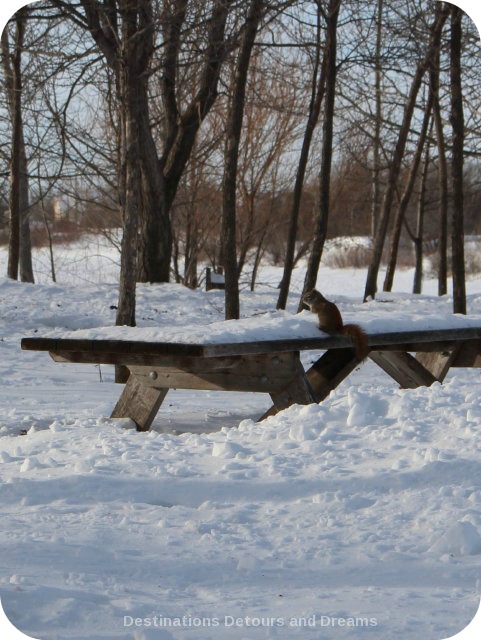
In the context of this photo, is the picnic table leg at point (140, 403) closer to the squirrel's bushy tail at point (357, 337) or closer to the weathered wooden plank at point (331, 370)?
the weathered wooden plank at point (331, 370)

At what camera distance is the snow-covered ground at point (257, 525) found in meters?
2.95

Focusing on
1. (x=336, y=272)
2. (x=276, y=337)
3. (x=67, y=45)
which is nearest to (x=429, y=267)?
(x=336, y=272)

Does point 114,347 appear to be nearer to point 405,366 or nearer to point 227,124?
point 405,366

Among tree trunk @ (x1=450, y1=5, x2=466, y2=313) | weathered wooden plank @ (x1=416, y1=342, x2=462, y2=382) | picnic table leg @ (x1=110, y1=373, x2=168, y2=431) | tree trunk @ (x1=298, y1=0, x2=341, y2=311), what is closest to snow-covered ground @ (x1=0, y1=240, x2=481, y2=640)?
picnic table leg @ (x1=110, y1=373, x2=168, y2=431)

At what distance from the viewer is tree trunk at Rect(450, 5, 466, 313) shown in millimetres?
11578

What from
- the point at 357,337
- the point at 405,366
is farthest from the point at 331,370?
the point at 405,366

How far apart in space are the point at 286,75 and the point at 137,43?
289 inches

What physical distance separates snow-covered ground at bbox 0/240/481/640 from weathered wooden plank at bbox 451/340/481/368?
1608 millimetres

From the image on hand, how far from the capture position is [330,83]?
47.1ft

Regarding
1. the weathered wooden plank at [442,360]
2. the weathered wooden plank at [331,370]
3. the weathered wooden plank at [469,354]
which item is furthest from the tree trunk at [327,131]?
the weathered wooden plank at [331,370]

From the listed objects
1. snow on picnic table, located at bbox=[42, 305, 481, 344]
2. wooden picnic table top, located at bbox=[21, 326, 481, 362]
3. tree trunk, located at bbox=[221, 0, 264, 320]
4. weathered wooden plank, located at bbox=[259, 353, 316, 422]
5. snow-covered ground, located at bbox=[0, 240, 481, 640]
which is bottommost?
snow-covered ground, located at bbox=[0, 240, 481, 640]

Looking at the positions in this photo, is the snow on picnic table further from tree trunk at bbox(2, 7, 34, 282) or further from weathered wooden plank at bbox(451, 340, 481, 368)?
tree trunk at bbox(2, 7, 34, 282)

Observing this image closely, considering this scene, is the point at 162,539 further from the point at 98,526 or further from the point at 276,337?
the point at 276,337

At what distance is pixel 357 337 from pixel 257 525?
8.29ft
